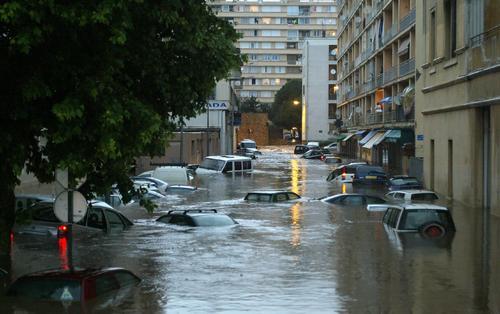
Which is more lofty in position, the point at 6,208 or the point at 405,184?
the point at 6,208

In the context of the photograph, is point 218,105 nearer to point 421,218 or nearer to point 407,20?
point 407,20

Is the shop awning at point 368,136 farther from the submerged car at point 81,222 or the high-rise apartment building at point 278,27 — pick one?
the high-rise apartment building at point 278,27

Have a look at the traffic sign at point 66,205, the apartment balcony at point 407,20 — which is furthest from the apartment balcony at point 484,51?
the apartment balcony at point 407,20

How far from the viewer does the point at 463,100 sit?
101 ft

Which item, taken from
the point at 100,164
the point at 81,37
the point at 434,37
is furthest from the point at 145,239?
the point at 434,37

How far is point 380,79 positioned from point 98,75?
5765 centimetres

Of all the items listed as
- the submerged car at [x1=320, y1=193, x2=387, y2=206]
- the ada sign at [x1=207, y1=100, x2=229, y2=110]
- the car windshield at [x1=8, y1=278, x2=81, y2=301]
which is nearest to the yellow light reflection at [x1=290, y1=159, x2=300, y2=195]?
the submerged car at [x1=320, y1=193, x2=387, y2=206]

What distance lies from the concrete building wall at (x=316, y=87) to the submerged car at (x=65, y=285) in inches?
4333

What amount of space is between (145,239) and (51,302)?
10751 mm

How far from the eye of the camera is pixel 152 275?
16.7 m

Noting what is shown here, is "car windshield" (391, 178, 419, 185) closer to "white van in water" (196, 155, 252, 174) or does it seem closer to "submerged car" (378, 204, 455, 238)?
"submerged car" (378, 204, 455, 238)

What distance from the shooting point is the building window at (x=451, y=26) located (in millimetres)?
32781

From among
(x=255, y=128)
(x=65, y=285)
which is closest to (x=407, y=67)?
(x=65, y=285)

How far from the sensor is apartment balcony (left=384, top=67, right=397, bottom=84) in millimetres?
58659
